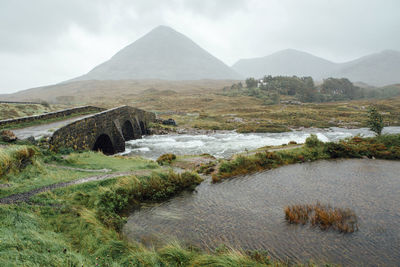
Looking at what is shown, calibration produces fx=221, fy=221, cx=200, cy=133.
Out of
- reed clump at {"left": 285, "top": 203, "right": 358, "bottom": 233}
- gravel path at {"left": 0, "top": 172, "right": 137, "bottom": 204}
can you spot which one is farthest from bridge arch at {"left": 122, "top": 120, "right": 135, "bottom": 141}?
reed clump at {"left": 285, "top": 203, "right": 358, "bottom": 233}

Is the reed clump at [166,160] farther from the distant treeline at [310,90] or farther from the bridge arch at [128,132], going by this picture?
the distant treeline at [310,90]

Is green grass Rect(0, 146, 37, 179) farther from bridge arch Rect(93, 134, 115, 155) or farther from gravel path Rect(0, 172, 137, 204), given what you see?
bridge arch Rect(93, 134, 115, 155)

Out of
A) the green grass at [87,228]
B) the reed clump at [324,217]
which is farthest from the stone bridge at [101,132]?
the reed clump at [324,217]

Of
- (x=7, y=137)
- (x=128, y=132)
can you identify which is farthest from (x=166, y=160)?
(x=128, y=132)

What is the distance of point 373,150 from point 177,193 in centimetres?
1657

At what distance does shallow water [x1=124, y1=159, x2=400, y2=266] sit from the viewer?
23.2ft

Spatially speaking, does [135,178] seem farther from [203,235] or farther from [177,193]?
[203,235]

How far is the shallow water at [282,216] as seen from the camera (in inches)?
279

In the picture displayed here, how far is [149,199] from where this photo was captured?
11.2 metres

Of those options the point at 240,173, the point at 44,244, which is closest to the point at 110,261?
the point at 44,244

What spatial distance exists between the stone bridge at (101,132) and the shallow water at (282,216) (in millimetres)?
10054

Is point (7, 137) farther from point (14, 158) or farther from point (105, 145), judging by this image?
point (105, 145)

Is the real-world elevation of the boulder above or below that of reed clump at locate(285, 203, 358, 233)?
above

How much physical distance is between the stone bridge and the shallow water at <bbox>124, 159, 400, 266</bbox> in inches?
396
